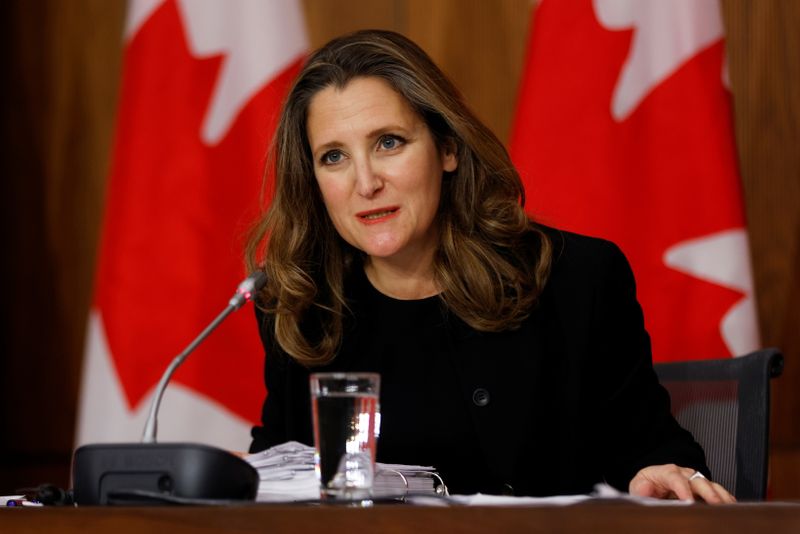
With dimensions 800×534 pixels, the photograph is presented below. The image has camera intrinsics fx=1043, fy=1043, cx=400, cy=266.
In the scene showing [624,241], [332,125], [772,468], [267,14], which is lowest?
[772,468]

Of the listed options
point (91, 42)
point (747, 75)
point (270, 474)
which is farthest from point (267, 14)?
point (270, 474)

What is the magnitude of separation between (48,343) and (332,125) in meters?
1.68

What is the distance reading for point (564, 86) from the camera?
2580 mm

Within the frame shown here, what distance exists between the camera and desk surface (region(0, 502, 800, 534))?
2.57ft

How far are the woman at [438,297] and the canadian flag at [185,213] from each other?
63 cm

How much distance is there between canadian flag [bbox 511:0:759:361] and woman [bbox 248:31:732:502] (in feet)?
1.82

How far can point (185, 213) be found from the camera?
269 centimetres

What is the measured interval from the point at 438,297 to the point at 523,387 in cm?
24

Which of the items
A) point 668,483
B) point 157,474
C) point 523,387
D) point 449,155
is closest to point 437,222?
point 449,155

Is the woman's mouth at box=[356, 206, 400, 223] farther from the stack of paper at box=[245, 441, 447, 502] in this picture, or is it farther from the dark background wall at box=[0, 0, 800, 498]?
the dark background wall at box=[0, 0, 800, 498]

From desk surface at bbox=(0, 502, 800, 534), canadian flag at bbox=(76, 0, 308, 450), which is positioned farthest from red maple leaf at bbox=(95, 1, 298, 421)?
desk surface at bbox=(0, 502, 800, 534)

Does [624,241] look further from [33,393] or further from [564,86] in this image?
[33,393]

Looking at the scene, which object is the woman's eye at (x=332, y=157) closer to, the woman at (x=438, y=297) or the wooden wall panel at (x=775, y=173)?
the woman at (x=438, y=297)

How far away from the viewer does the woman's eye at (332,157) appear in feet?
6.31
